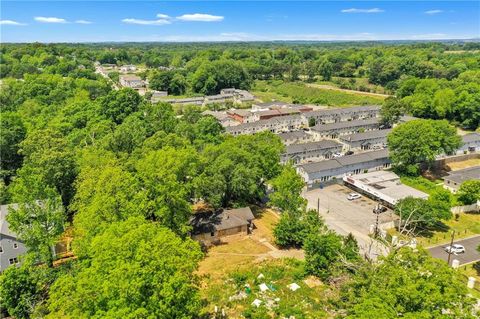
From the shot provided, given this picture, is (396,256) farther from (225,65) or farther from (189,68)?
(189,68)

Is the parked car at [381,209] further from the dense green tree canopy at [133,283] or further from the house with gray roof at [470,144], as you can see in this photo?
the dense green tree canopy at [133,283]

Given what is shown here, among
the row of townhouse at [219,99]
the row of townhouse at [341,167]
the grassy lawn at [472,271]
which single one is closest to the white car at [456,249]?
the grassy lawn at [472,271]

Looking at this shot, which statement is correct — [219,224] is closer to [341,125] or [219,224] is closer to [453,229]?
[453,229]

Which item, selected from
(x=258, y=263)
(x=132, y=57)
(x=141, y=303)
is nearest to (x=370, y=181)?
(x=258, y=263)

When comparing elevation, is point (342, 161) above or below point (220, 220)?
above

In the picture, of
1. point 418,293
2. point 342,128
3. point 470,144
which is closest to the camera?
point 418,293

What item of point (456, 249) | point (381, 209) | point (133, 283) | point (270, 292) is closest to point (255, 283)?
point (270, 292)
